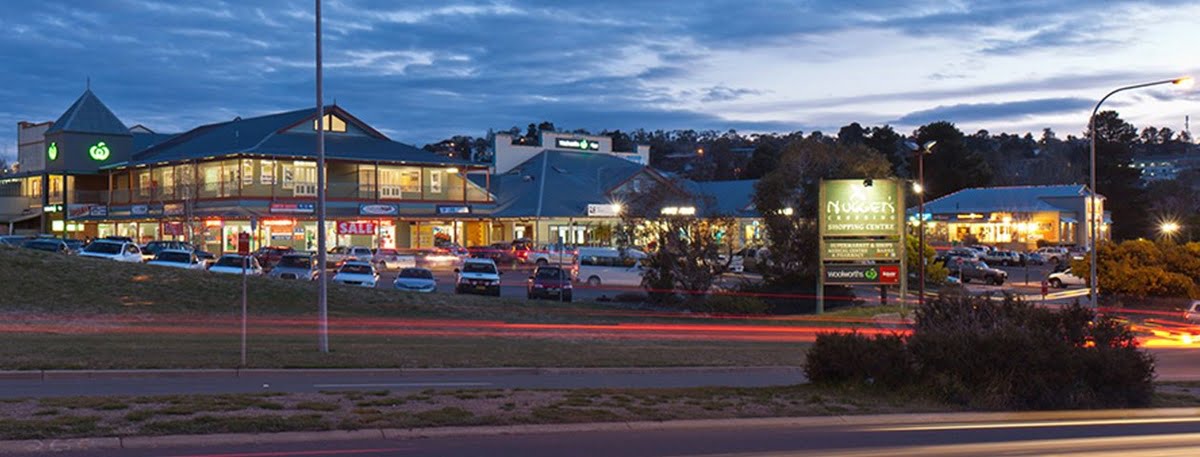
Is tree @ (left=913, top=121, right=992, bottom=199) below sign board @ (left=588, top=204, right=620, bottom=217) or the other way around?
the other way around

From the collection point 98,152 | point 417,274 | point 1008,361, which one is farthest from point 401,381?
point 98,152

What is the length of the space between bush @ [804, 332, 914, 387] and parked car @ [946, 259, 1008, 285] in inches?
1834

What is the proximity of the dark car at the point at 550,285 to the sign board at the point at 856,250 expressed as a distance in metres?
9.69

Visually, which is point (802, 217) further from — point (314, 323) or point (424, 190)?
point (424, 190)

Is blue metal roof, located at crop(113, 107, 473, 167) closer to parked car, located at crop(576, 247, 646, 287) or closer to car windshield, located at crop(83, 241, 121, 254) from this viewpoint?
car windshield, located at crop(83, 241, 121, 254)

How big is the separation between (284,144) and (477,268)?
102 ft

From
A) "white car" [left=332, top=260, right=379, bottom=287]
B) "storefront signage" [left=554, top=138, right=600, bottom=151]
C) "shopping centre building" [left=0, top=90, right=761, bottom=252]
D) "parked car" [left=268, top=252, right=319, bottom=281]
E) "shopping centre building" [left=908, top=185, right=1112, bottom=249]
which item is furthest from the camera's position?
"shopping centre building" [left=908, top=185, right=1112, bottom=249]

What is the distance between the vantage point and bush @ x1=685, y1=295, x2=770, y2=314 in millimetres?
37281

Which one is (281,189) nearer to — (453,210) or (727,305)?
(453,210)

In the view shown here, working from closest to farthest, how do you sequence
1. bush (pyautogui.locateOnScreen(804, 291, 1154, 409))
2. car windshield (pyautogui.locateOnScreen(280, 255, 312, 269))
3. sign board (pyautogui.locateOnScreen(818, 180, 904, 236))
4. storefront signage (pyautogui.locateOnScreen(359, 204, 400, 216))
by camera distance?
bush (pyautogui.locateOnScreen(804, 291, 1154, 409)), sign board (pyautogui.locateOnScreen(818, 180, 904, 236)), car windshield (pyautogui.locateOnScreen(280, 255, 312, 269)), storefront signage (pyautogui.locateOnScreen(359, 204, 400, 216))

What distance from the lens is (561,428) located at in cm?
1224

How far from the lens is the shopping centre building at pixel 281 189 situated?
67.1 meters

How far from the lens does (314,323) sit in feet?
90.1

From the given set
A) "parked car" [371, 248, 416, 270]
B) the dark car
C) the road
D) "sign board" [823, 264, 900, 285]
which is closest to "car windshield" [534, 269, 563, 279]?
the dark car
